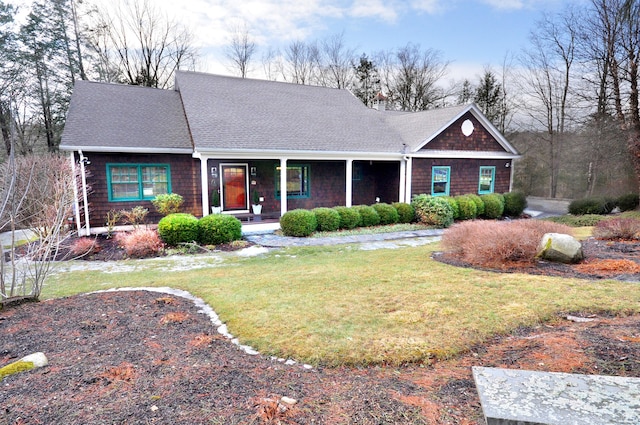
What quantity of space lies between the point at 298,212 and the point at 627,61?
16306 mm

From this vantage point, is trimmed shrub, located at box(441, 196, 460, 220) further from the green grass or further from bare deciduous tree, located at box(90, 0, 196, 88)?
bare deciduous tree, located at box(90, 0, 196, 88)

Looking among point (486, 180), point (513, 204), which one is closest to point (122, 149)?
point (486, 180)

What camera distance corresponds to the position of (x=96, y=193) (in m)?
11.5

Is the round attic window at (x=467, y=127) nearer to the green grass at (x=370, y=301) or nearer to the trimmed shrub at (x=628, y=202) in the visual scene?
the trimmed shrub at (x=628, y=202)

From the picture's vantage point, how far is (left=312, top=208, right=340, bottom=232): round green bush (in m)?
12.0

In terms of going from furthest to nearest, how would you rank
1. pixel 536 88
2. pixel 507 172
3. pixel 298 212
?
pixel 536 88 < pixel 507 172 < pixel 298 212

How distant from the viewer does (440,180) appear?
16141 millimetres

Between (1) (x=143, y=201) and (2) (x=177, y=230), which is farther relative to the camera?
(1) (x=143, y=201)

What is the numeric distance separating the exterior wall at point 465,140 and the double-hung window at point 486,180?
38.2 inches

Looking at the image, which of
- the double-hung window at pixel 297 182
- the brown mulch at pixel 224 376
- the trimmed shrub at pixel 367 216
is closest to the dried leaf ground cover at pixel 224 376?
the brown mulch at pixel 224 376

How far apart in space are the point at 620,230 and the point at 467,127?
866 centimetres

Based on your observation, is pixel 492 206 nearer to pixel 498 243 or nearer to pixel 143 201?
pixel 498 243

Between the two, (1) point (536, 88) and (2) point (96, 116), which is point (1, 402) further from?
(1) point (536, 88)

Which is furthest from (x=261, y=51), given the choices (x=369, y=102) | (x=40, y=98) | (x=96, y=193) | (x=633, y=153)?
(x=633, y=153)
